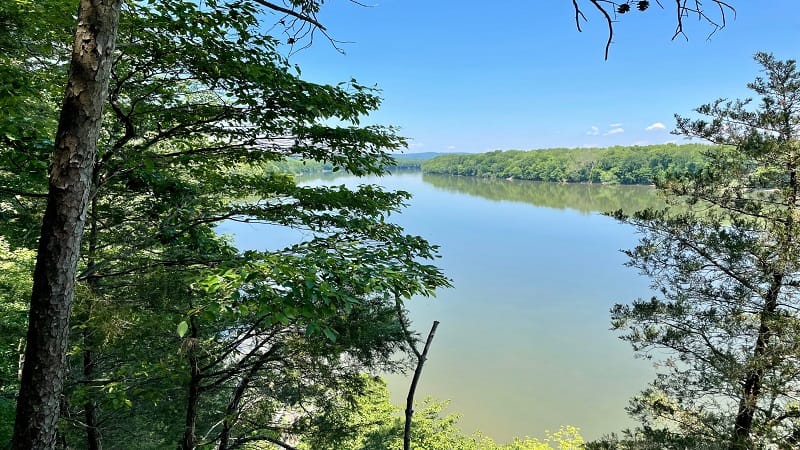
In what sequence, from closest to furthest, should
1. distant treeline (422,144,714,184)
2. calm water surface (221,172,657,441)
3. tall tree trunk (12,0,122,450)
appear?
1. tall tree trunk (12,0,122,450)
2. calm water surface (221,172,657,441)
3. distant treeline (422,144,714,184)

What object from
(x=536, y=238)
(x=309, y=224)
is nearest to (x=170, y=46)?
(x=309, y=224)

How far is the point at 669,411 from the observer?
598 centimetres

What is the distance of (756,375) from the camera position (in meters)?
5.33

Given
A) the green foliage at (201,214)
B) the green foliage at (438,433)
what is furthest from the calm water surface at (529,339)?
the green foliage at (201,214)

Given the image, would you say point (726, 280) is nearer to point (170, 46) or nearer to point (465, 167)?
point (170, 46)

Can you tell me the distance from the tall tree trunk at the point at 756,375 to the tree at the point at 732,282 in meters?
0.01

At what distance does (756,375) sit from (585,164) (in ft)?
279

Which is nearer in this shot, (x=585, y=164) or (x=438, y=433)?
(x=438, y=433)

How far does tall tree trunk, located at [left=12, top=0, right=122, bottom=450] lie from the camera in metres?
1.78

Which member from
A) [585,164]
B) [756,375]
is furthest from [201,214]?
[585,164]

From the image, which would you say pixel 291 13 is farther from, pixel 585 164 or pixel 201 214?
pixel 585 164

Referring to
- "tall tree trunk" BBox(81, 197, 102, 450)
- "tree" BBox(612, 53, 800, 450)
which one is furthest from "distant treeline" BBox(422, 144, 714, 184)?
"tall tree trunk" BBox(81, 197, 102, 450)

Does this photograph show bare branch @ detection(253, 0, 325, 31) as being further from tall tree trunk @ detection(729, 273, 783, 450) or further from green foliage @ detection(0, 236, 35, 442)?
tall tree trunk @ detection(729, 273, 783, 450)

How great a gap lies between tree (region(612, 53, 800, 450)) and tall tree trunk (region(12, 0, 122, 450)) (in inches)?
256
